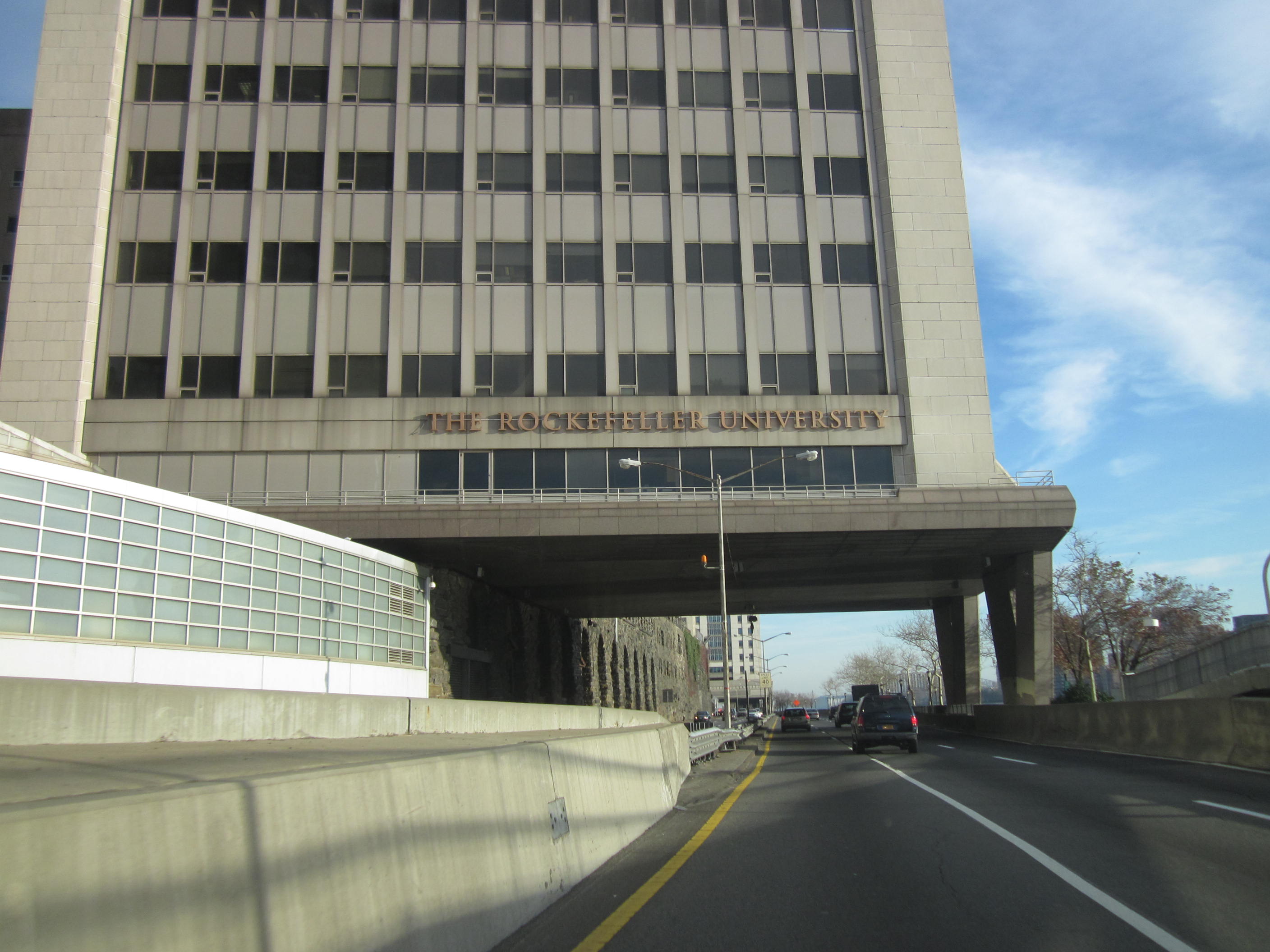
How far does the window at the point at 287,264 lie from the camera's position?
1578 inches

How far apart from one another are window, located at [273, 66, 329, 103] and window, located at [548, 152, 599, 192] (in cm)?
1013

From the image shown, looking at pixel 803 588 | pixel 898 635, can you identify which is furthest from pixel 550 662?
pixel 898 635

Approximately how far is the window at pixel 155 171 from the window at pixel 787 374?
83.0 feet

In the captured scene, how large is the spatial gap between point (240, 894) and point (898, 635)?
100388mm

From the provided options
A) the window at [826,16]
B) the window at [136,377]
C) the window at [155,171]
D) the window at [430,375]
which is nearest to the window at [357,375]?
the window at [430,375]

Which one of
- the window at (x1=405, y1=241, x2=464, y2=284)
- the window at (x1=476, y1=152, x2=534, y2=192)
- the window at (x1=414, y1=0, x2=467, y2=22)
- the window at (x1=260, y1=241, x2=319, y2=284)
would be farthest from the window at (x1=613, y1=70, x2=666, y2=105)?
the window at (x1=260, y1=241, x2=319, y2=284)

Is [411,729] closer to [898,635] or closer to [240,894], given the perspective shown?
[240,894]

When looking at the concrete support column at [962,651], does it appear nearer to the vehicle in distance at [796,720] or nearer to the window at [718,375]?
the vehicle in distance at [796,720]

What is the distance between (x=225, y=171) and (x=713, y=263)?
20.6 metres

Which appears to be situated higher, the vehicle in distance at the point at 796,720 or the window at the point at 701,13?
the window at the point at 701,13

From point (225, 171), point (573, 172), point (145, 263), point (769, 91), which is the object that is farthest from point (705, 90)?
point (145, 263)

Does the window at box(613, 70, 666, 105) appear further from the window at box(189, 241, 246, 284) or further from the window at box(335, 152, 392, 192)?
the window at box(189, 241, 246, 284)

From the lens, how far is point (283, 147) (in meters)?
41.2

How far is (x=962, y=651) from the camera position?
55.6 metres
